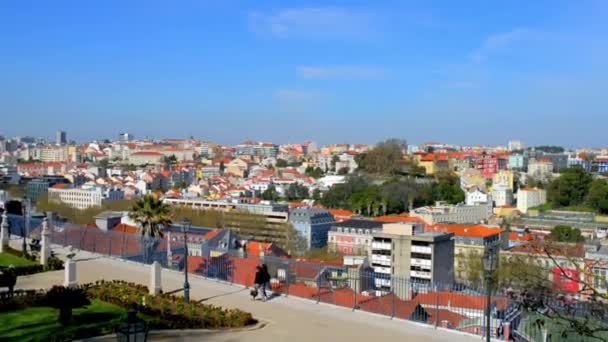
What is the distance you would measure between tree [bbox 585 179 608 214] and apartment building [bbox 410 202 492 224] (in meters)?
10.4

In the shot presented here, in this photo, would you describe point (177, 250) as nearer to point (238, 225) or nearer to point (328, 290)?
point (328, 290)

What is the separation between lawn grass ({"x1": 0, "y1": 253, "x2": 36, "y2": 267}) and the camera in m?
15.6

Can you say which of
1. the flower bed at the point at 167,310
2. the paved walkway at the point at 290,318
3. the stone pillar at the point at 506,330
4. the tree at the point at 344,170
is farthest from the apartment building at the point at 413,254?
the tree at the point at 344,170

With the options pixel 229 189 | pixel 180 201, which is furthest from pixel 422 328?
pixel 229 189

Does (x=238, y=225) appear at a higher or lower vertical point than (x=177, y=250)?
lower

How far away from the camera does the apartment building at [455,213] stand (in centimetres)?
6022

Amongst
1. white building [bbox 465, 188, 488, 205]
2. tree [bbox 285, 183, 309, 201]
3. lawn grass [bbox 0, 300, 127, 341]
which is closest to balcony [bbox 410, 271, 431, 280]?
lawn grass [bbox 0, 300, 127, 341]

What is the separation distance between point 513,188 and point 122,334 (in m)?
84.9

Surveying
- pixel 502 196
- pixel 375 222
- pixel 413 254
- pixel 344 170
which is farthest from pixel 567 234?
pixel 344 170

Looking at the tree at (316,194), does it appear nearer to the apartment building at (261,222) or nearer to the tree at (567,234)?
the apartment building at (261,222)

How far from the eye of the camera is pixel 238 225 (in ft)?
173

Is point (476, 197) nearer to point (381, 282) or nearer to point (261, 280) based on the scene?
point (381, 282)

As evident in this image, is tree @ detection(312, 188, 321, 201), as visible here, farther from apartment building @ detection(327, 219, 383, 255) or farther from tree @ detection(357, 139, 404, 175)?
apartment building @ detection(327, 219, 383, 255)

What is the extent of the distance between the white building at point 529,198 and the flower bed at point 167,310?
6765 centimetres
